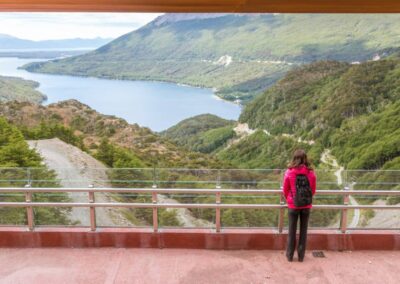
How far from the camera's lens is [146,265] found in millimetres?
4883

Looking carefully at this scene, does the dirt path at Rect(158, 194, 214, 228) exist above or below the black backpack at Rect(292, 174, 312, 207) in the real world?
below

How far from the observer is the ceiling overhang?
15.9ft

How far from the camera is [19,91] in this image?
122 m

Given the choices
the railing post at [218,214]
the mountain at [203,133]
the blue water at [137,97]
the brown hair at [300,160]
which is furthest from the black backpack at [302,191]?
the blue water at [137,97]

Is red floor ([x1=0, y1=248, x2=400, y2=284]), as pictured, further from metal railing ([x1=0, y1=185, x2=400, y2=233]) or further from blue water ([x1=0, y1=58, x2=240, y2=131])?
blue water ([x1=0, y1=58, x2=240, y2=131])

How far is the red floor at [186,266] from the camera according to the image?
4.61 meters

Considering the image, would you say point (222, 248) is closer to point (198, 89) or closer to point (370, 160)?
point (370, 160)

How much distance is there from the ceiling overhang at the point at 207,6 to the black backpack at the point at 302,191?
2.17 meters

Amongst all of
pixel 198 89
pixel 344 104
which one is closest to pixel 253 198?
pixel 344 104

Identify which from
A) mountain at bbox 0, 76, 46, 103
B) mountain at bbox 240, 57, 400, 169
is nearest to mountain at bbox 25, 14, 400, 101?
mountain at bbox 240, 57, 400, 169

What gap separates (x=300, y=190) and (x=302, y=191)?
0.08 feet

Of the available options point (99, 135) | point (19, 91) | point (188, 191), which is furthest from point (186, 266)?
point (19, 91)

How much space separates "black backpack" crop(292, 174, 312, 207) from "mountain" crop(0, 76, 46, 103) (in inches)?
4366

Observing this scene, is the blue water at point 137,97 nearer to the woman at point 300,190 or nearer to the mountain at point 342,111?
the mountain at point 342,111
